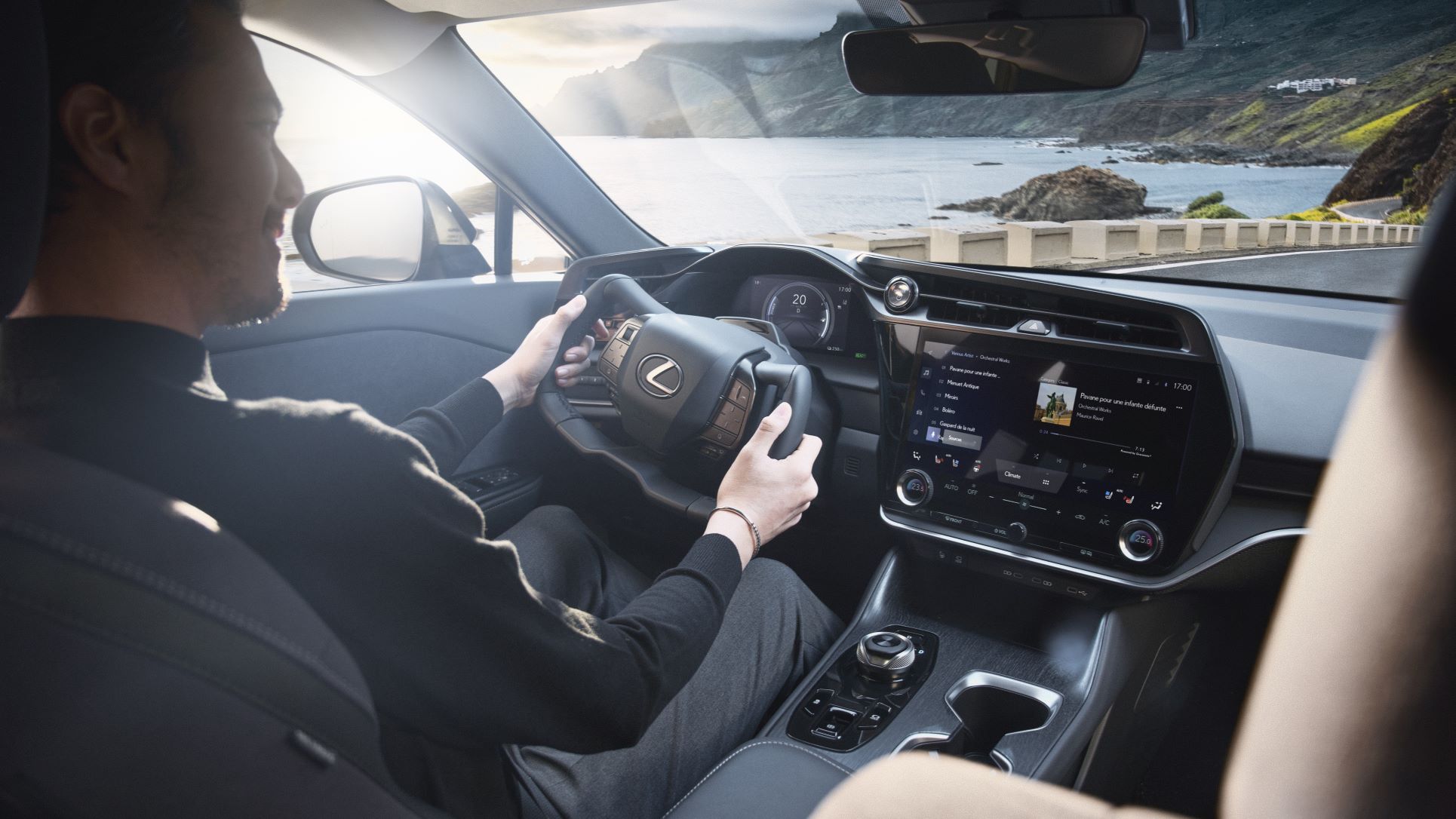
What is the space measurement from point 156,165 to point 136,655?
1.87 feet

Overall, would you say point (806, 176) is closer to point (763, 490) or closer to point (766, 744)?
point (763, 490)

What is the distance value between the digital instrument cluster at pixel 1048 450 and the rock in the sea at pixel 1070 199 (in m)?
0.83

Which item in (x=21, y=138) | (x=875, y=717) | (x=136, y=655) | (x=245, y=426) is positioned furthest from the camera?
(x=875, y=717)

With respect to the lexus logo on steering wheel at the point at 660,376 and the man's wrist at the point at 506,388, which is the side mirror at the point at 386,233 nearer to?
the man's wrist at the point at 506,388

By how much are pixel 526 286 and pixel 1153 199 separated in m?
1.92

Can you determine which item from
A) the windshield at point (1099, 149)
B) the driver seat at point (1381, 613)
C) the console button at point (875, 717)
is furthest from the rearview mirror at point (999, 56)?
the driver seat at point (1381, 613)

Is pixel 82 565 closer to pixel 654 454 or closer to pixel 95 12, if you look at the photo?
pixel 95 12

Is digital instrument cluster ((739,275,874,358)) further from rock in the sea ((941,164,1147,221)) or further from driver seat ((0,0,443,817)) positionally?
driver seat ((0,0,443,817))

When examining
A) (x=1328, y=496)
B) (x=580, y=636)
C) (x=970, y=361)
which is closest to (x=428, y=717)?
(x=580, y=636)

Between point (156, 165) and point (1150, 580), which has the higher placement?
point (156, 165)

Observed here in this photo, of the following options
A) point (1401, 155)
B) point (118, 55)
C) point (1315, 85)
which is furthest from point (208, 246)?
point (1315, 85)

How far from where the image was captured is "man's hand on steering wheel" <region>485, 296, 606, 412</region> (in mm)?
2430

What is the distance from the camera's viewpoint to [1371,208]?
7.15ft

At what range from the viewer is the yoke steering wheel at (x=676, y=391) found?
2246 millimetres
